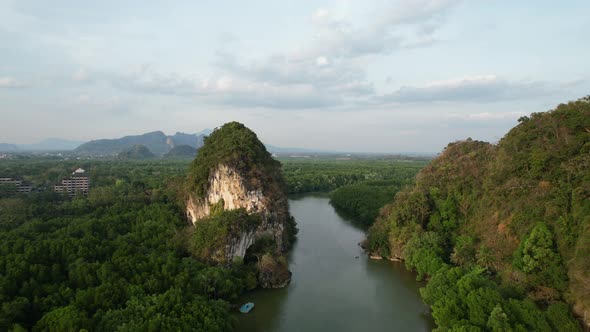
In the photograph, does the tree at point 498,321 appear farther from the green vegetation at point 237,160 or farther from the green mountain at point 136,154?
the green mountain at point 136,154

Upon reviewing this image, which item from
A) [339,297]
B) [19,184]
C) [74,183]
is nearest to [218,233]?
[339,297]

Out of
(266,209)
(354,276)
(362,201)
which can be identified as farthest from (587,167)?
(362,201)

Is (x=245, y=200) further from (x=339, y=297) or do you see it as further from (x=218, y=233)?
(x=339, y=297)

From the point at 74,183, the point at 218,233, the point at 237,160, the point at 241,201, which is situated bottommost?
the point at 74,183

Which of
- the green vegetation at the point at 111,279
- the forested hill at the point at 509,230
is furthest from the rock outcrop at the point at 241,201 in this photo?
the forested hill at the point at 509,230

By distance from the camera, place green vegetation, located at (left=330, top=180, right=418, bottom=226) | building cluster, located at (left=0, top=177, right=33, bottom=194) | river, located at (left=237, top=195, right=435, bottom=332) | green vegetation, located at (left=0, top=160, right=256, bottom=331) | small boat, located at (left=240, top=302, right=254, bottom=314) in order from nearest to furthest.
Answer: green vegetation, located at (left=0, top=160, right=256, bottom=331) < river, located at (left=237, top=195, right=435, bottom=332) < small boat, located at (left=240, top=302, right=254, bottom=314) < green vegetation, located at (left=330, top=180, right=418, bottom=226) < building cluster, located at (left=0, top=177, right=33, bottom=194)

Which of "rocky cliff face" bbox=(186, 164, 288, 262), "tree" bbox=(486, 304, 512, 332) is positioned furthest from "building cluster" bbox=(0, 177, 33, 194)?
"tree" bbox=(486, 304, 512, 332)

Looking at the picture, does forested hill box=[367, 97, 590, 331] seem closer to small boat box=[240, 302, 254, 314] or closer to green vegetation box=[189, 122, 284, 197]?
small boat box=[240, 302, 254, 314]
